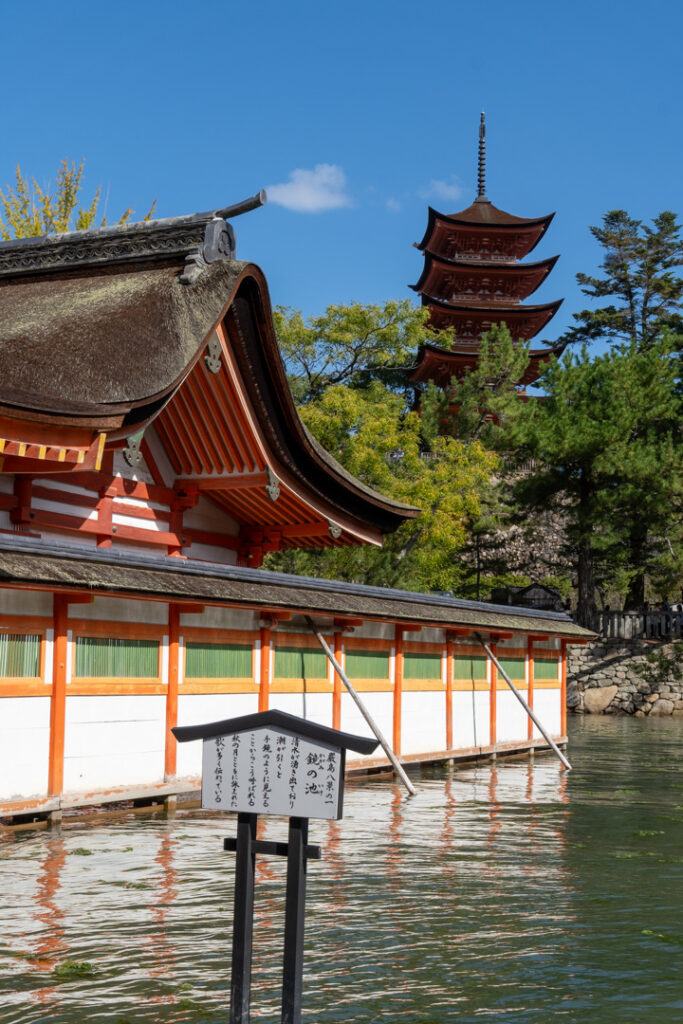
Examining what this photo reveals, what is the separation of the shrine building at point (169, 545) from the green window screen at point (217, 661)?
30mm

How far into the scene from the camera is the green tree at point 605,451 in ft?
130

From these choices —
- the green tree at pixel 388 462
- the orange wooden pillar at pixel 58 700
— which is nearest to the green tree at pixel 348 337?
the green tree at pixel 388 462

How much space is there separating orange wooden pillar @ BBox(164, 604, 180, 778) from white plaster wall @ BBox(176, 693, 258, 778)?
0.12 metres

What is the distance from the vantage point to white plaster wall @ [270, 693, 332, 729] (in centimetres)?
1512

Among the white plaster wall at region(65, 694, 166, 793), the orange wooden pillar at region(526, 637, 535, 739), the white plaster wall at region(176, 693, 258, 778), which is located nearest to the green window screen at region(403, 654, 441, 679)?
the orange wooden pillar at region(526, 637, 535, 739)

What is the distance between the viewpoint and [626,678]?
42.4m

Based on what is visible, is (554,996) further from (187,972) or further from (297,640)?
(297,640)

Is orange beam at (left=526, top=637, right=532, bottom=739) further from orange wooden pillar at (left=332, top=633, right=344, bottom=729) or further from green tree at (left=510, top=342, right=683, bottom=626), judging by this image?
green tree at (left=510, top=342, right=683, bottom=626)

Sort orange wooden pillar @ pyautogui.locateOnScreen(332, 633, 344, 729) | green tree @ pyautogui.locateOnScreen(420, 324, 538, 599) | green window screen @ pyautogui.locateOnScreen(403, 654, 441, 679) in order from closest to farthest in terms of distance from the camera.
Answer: orange wooden pillar @ pyautogui.locateOnScreen(332, 633, 344, 729) → green window screen @ pyautogui.locateOnScreen(403, 654, 441, 679) → green tree @ pyautogui.locateOnScreen(420, 324, 538, 599)

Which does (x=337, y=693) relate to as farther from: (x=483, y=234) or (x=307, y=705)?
(x=483, y=234)

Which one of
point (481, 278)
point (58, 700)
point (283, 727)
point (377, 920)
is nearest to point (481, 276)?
point (481, 278)

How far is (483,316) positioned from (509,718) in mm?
41638

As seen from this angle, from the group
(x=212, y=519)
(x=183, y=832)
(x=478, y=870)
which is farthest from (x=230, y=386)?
(x=478, y=870)

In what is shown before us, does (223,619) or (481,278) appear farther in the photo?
(481,278)
